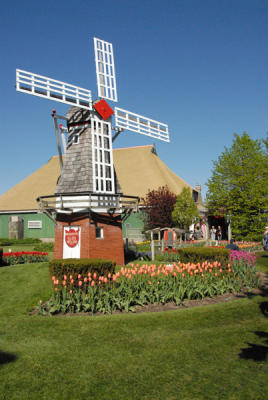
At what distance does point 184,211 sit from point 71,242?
739 inches

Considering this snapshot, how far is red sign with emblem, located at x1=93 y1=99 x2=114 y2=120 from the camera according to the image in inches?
773

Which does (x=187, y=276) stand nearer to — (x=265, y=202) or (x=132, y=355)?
(x=132, y=355)

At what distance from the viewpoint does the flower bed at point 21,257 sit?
20.4 m

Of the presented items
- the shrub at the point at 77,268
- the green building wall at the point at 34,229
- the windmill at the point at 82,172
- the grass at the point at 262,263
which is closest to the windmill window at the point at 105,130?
the windmill at the point at 82,172

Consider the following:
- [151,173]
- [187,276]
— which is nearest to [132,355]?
Answer: [187,276]

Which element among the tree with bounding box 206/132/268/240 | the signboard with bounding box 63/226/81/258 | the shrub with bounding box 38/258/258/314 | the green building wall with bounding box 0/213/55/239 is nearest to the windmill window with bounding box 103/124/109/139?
the signboard with bounding box 63/226/81/258

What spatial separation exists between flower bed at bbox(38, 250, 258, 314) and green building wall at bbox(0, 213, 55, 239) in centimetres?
3100

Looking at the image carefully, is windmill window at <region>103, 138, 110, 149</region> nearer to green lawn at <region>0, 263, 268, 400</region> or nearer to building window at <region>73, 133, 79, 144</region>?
building window at <region>73, 133, 79, 144</region>

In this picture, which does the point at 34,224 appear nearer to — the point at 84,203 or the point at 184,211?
the point at 184,211

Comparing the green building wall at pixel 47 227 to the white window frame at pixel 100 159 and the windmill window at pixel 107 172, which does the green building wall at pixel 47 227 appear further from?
the white window frame at pixel 100 159

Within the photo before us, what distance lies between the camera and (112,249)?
18984 mm

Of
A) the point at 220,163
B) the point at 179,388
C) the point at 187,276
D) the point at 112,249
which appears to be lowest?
the point at 179,388

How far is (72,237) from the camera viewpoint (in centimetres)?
1850

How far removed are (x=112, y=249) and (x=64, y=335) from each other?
10.6m
